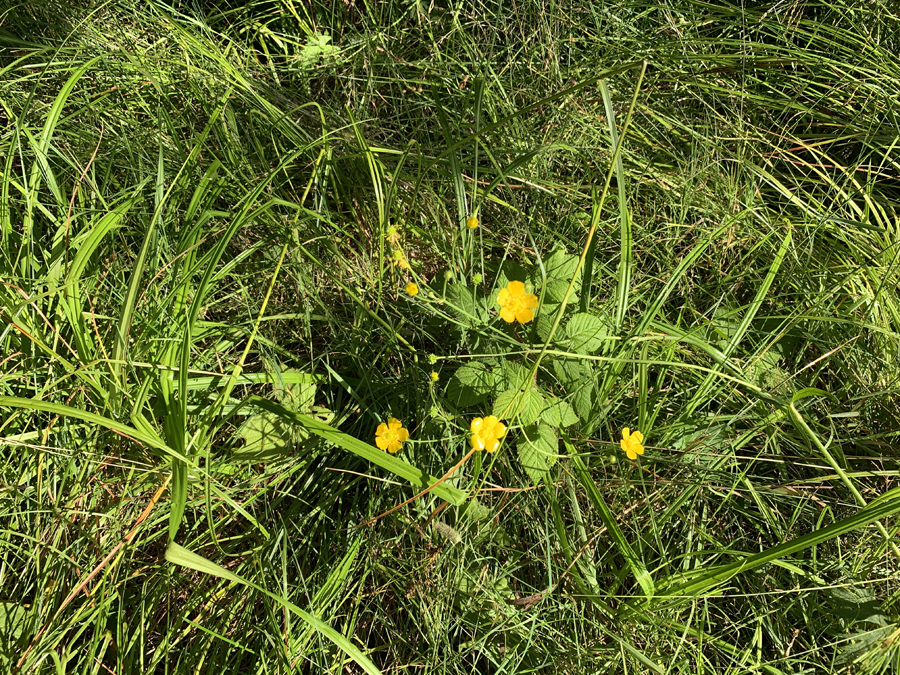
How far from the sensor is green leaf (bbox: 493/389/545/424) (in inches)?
52.5

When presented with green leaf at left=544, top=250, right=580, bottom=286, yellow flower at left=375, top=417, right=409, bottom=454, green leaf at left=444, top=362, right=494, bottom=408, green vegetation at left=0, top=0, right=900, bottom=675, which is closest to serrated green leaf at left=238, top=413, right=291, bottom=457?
green vegetation at left=0, top=0, right=900, bottom=675

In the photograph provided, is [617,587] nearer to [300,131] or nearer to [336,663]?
[336,663]

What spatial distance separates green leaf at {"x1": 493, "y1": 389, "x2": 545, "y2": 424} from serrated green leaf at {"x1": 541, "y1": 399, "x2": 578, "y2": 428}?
0.03 metres

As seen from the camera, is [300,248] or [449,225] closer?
[300,248]

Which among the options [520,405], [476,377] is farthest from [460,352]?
[520,405]

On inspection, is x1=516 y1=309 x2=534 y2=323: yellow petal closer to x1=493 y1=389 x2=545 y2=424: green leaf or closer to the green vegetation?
the green vegetation

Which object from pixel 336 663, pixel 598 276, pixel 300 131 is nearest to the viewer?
pixel 336 663

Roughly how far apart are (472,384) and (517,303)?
24 centimetres

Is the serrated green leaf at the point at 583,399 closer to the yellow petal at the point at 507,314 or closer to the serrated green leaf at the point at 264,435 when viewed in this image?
the yellow petal at the point at 507,314

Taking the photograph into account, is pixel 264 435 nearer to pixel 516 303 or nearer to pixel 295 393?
pixel 295 393

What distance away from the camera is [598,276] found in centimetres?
168

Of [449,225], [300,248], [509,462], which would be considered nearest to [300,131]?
[300,248]

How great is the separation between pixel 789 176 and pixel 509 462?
4.54ft

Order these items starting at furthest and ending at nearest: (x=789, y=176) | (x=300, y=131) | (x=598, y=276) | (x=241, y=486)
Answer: (x=789, y=176), (x=300, y=131), (x=598, y=276), (x=241, y=486)
